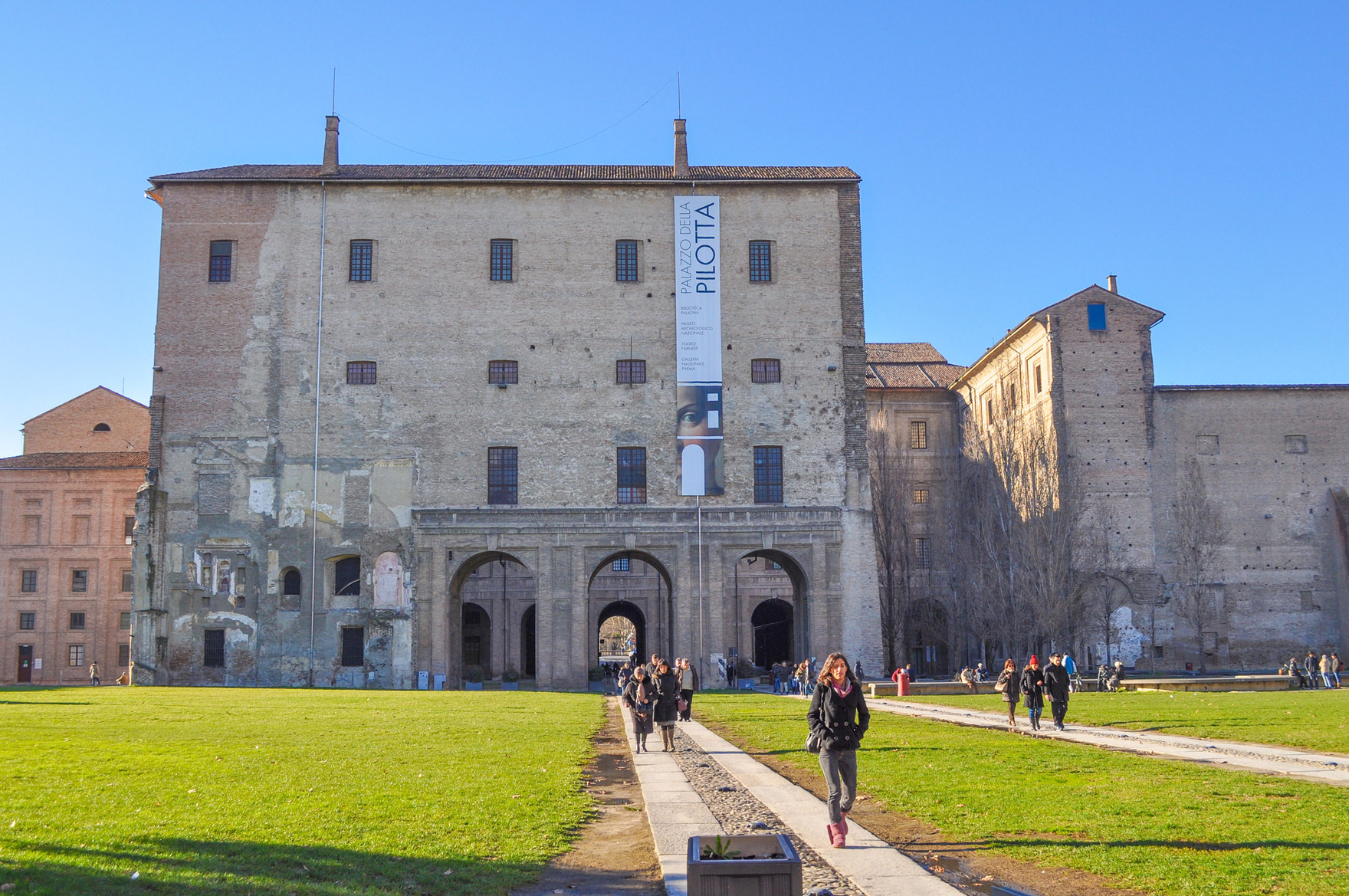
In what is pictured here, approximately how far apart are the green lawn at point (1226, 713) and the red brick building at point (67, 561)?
4314 cm

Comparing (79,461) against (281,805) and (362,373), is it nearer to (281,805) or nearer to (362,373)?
(362,373)

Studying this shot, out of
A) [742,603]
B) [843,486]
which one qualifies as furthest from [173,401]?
[742,603]

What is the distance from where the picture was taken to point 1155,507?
160 feet

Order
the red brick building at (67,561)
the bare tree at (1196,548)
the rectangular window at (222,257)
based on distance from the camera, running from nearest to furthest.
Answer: the rectangular window at (222,257) < the bare tree at (1196,548) < the red brick building at (67,561)

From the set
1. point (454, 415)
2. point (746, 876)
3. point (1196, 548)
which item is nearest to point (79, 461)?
point (454, 415)

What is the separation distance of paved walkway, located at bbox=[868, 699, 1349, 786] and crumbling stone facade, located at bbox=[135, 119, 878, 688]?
19.9 metres

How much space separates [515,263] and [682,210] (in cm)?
669

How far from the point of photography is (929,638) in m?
56.7

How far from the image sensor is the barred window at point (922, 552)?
57000 millimetres

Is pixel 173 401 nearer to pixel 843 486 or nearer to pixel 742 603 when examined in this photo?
pixel 843 486

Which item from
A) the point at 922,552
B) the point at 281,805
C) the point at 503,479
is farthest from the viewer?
the point at 922,552

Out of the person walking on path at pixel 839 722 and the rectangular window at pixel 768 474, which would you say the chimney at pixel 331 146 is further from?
the person walking on path at pixel 839 722

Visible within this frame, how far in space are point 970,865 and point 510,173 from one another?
39.6m

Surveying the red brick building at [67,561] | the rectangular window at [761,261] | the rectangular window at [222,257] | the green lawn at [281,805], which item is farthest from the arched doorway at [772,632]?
the green lawn at [281,805]
